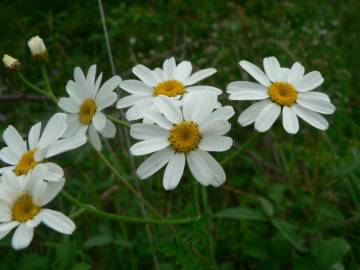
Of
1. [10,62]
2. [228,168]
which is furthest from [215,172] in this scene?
[228,168]

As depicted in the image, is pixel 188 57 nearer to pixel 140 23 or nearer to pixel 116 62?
pixel 116 62

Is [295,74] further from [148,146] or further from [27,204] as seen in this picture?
[27,204]

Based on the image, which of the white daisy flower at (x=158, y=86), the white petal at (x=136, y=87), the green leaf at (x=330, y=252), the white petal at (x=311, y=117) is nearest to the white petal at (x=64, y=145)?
the white daisy flower at (x=158, y=86)

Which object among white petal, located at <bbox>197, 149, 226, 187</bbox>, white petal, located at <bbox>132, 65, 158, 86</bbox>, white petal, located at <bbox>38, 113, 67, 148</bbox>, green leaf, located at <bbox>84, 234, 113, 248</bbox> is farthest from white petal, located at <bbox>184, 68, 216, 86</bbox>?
green leaf, located at <bbox>84, 234, 113, 248</bbox>

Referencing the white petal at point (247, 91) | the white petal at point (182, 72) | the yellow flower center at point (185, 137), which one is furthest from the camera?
the white petal at point (182, 72)

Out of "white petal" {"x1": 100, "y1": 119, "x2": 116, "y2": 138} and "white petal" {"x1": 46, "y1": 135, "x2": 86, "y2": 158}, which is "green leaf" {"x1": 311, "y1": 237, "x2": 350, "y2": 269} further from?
"white petal" {"x1": 46, "y1": 135, "x2": 86, "y2": 158}

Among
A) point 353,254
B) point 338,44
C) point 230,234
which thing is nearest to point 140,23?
point 338,44

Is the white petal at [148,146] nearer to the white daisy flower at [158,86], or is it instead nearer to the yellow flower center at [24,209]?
the white daisy flower at [158,86]
